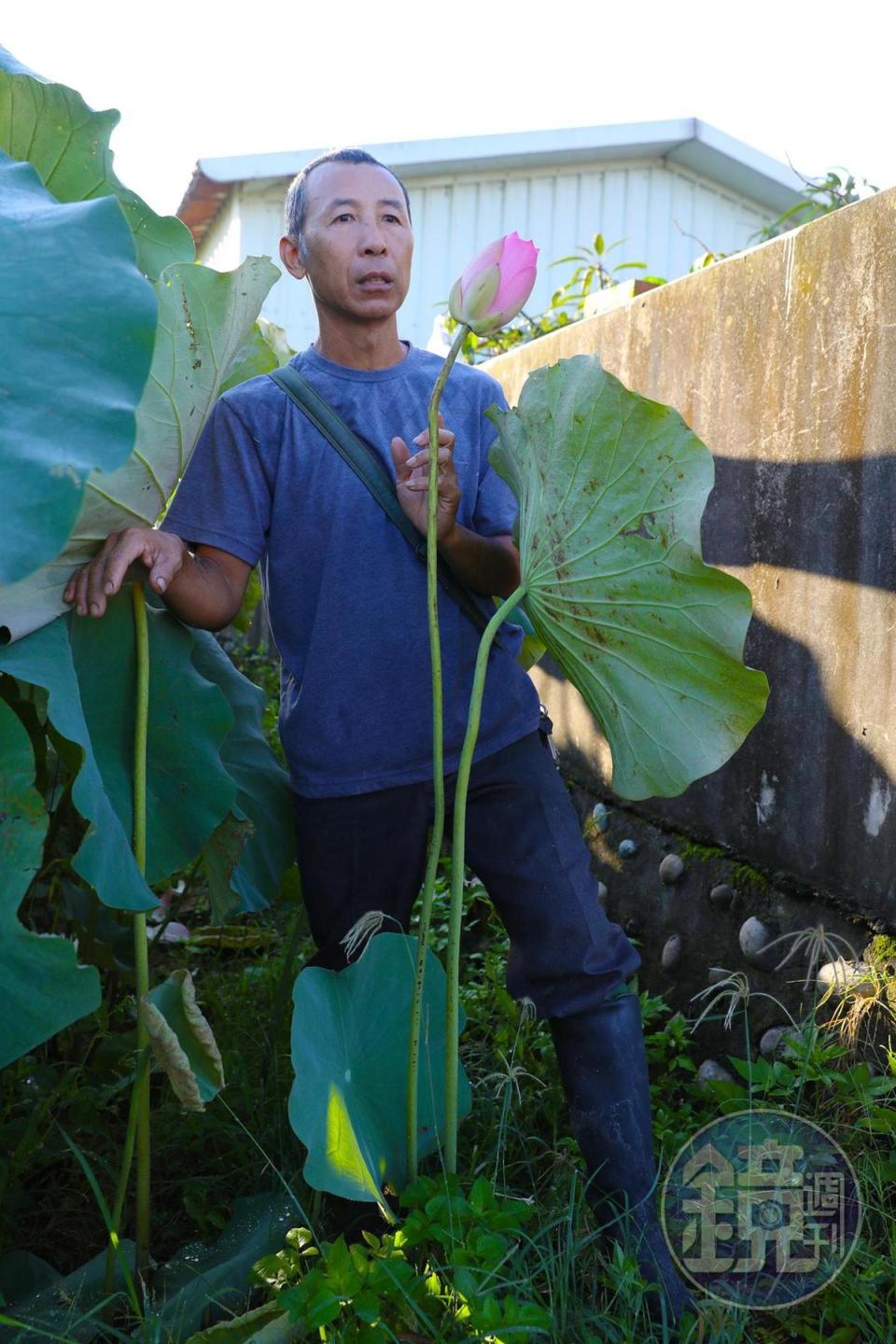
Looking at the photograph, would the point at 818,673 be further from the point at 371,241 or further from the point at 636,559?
the point at 371,241

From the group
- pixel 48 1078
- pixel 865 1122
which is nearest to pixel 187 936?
pixel 48 1078

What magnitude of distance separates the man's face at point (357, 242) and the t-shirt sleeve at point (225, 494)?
239mm

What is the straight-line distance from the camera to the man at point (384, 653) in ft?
5.58

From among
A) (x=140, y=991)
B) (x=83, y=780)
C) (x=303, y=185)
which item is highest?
(x=303, y=185)

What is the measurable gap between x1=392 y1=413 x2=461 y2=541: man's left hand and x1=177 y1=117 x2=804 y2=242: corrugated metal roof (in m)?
6.00

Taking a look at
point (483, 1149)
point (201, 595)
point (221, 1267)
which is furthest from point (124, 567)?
point (483, 1149)

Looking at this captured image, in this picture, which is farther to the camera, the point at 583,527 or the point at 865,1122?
the point at 865,1122

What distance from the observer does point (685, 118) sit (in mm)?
7730

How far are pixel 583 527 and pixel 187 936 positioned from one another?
1.63 metres

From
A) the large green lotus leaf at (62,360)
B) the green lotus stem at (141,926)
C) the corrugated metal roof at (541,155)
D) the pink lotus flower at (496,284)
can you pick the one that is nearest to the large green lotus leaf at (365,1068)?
the green lotus stem at (141,926)

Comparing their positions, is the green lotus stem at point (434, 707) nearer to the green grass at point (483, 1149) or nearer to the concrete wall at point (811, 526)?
the green grass at point (483, 1149)

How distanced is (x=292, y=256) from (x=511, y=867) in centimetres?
99

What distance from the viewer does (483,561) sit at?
1739mm

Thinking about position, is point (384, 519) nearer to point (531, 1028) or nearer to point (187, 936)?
point (531, 1028)
